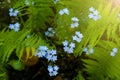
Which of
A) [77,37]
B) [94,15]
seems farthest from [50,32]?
[94,15]

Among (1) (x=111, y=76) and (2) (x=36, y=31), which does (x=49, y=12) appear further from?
(1) (x=111, y=76)

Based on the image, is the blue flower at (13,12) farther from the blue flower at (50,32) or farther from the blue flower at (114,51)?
the blue flower at (114,51)

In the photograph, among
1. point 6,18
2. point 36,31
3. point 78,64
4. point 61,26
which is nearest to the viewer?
point 61,26

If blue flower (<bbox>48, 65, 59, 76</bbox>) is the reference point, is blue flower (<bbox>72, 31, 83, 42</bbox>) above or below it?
above

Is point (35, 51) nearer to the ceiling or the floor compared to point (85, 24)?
nearer to the floor

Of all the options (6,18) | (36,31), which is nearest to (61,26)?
(36,31)

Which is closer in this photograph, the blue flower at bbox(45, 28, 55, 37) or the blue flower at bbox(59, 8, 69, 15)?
the blue flower at bbox(59, 8, 69, 15)

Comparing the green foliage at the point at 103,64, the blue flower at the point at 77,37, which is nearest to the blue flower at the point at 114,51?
the green foliage at the point at 103,64

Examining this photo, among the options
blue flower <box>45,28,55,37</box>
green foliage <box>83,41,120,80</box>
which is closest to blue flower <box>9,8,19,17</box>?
blue flower <box>45,28,55,37</box>

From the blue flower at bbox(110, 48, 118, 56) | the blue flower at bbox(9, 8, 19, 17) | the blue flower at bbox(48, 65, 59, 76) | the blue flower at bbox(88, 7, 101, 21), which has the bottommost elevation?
the blue flower at bbox(48, 65, 59, 76)

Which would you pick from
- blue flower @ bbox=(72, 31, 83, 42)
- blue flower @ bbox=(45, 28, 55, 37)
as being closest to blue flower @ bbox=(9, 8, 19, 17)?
blue flower @ bbox=(45, 28, 55, 37)

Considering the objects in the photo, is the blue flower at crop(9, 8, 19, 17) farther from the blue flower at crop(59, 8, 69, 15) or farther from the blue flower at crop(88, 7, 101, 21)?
the blue flower at crop(88, 7, 101, 21)
